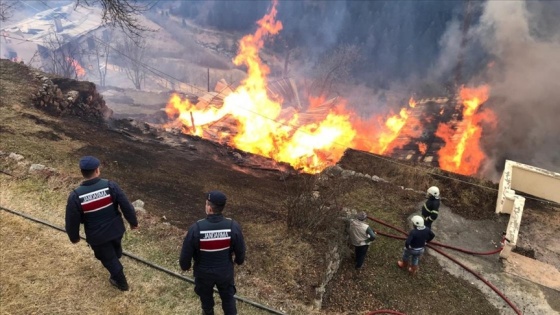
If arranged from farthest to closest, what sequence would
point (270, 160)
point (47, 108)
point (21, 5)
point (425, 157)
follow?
1. point (21, 5)
2. point (425, 157)
3. point (270, 160)
4. point (47, 108)

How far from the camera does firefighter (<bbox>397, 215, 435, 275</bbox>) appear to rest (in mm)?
6882

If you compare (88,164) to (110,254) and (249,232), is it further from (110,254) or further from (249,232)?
(249,232)

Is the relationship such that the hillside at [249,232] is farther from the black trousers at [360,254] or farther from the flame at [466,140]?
the flame at [466,140]

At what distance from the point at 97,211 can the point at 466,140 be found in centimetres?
2089

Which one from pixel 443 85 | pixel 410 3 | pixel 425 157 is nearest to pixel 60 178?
pixel 425 157

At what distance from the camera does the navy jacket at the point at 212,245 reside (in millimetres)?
4242

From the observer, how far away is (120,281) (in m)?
5.57

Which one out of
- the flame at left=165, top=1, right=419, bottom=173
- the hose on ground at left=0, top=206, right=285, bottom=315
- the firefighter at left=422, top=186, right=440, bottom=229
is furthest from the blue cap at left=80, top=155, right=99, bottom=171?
the flame at left=165, top=1, right=419, bottom=173

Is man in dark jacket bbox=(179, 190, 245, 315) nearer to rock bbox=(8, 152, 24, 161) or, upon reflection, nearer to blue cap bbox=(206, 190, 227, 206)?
blue cap bbox=(206, 190, 227, 206)

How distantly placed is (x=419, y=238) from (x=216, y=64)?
145 feet

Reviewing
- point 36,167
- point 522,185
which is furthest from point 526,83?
point 36,167

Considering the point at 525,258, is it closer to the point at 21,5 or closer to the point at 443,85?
the point at 443,85

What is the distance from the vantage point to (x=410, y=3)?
42.2 meters

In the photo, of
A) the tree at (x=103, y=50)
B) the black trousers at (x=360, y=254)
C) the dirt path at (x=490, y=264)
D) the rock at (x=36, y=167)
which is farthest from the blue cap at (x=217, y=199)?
the tree at (x=103, y=50)
